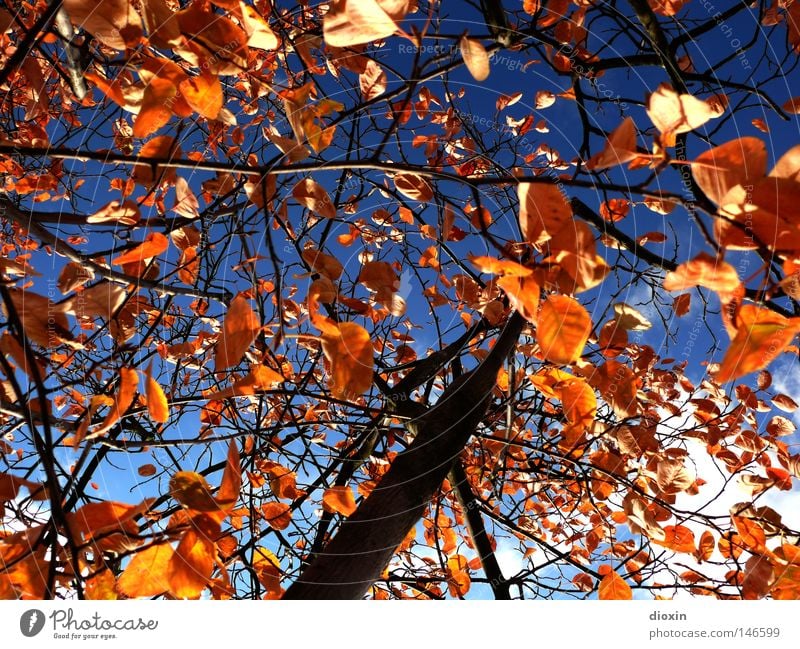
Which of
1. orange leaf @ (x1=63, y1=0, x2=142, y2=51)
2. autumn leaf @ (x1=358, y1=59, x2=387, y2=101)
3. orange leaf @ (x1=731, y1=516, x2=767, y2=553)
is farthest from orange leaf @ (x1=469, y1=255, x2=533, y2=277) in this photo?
orange leaf @ (x1=731, y1=516, x2=767, y2=553)

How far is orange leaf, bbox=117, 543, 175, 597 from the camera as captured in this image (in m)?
0.75

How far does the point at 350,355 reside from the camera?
2.80 feet

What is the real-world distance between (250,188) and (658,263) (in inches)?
37.8

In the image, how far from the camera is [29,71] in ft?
3.78

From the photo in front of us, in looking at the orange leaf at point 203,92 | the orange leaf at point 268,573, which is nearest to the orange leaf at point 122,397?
the orange leaf at point 203,92

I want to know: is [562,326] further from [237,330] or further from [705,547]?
[705,547]

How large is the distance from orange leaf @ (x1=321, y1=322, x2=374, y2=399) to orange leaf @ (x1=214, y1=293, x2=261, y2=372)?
0.41 feet

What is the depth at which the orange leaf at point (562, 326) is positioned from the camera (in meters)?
0.77

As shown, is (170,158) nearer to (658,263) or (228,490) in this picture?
(228,490)

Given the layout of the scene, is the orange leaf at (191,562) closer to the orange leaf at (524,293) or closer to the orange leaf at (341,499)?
the orange leaf at (341,499)

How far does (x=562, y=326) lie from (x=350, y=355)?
0.33 meters

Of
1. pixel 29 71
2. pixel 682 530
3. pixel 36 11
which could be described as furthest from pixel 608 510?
pixel 36 11

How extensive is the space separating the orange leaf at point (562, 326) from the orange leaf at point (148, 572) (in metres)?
0.63

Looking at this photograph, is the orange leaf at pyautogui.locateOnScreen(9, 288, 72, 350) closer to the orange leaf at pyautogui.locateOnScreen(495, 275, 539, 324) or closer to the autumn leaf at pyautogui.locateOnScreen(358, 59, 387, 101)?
the orange leaf at pyautogui.locateOnScreen(495, 275, 539, 324)
